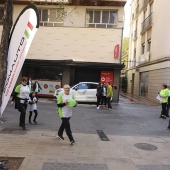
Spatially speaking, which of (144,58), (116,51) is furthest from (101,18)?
(144,58)

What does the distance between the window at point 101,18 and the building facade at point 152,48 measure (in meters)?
4.37

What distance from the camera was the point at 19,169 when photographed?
470cm

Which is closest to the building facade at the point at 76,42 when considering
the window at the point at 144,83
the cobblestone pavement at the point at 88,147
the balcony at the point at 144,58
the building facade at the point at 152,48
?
the building facade at the point at 152,48

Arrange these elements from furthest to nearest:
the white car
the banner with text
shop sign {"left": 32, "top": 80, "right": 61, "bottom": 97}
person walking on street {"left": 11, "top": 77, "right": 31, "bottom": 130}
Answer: shop sign {"left": 32, "top": 80, "right": 61, "bottom": 97}, the white car, person walking on street {"left": 11, "top": 77, "right": 31, "bottom": 130}, the banner with text

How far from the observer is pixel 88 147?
253 inches

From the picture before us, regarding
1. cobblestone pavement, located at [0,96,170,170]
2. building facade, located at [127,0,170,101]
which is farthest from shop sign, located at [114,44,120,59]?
cobblestone pavement, located at [0,96,170,170]

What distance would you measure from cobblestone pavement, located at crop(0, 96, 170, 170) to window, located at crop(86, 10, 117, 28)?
11.9 meters

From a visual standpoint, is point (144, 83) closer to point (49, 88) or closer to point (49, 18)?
point (49, 88)

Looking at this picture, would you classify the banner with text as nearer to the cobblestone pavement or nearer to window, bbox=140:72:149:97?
the cobblestone pavement

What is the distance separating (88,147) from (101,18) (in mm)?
15221

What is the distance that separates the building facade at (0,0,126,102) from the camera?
18.9m

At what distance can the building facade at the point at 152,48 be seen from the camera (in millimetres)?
19859

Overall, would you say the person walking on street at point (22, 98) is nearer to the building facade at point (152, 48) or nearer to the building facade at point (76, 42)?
the building facade at point (76, 42)

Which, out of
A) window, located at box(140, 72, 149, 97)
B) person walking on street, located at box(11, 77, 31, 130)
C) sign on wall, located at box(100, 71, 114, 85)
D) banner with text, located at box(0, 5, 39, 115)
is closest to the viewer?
banner with text, located at box(0, 5, 39, 115)
